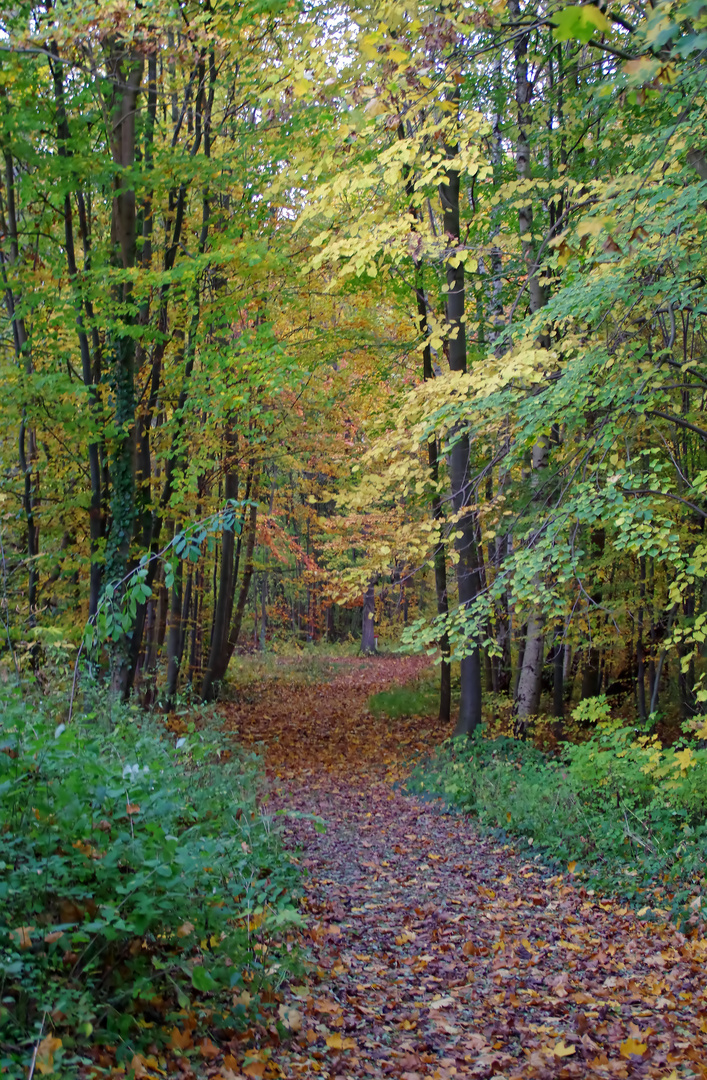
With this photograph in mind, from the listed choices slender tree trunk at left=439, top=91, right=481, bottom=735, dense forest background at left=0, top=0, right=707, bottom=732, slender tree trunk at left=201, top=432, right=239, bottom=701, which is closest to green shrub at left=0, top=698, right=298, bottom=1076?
dense forest background at left=0, top=0, right=707, bottom=732

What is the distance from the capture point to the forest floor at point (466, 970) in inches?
149

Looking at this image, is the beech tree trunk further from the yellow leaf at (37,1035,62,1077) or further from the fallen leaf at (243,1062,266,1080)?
the yellow leaf at (37,1035,62,1077)

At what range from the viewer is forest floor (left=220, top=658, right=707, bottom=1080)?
378 centimetres

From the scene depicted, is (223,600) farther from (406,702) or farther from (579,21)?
(579,21)

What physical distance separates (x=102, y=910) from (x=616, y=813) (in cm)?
560

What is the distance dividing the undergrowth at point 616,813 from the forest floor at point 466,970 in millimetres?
260

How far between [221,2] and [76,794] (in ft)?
28.8

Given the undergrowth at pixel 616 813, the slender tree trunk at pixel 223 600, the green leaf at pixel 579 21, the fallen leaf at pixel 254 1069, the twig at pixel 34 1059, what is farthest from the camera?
the slender tree trunk at pixel 223 600

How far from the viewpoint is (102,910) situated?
317cm

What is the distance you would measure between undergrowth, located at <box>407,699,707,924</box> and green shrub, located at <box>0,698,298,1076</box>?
353 centimetres

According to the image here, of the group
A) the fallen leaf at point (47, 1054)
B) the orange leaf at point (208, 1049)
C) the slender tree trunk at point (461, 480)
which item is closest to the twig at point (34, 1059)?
the fallen leaf at point (47, 1054)

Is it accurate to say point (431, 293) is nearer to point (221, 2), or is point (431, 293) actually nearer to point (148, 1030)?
point (221, 2)

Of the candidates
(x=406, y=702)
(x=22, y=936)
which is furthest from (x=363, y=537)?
(x=22, y=936)

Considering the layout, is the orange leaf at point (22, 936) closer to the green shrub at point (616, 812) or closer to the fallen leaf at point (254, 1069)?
the fallen leaf at point (254, 1069)
